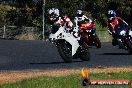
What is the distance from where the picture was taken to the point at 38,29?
46344mm

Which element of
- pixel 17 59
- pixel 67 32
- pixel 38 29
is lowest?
pixel 38 29

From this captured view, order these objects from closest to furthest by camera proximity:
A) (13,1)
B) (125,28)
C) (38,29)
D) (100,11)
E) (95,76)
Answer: (95,76) → (125,28) → (38,29) → (100,11) → (13,1)

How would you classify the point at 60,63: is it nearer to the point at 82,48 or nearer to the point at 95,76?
the point at 82,48

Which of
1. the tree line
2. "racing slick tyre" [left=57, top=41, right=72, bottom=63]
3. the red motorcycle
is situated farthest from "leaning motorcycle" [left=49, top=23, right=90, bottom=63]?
the tree line

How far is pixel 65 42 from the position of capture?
723 inches

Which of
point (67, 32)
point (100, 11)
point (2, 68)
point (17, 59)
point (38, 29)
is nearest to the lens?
point (2, 68)

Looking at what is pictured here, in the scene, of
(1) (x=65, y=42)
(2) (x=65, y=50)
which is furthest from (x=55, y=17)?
(2) (x=65, y=50)

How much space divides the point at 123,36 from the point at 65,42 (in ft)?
17.1

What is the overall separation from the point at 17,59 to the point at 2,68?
3.62m

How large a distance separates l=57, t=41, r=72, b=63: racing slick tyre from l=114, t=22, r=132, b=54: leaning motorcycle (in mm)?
4769

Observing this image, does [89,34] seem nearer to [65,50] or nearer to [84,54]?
[84,54]

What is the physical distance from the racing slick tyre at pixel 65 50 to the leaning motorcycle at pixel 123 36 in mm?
4769

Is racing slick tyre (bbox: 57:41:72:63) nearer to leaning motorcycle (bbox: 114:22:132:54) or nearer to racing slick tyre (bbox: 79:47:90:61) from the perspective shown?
racing slick tyre (bbox: 79:47:90:61)

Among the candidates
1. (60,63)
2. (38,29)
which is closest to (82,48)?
(60,63)
